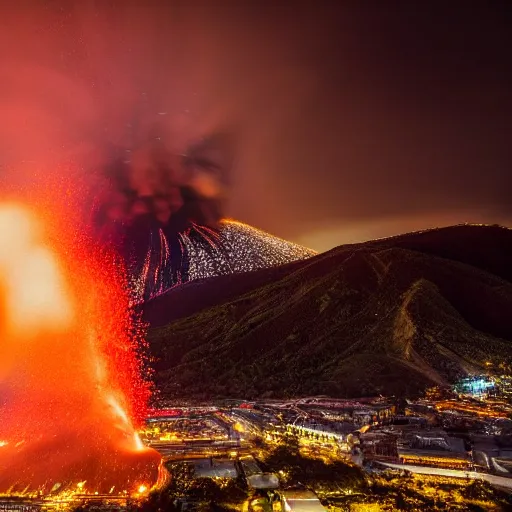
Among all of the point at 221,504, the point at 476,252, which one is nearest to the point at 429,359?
the point at 221,504

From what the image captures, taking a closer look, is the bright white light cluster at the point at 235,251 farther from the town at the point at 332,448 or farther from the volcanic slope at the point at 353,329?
the town at the point at 332,448

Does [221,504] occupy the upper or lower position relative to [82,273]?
lower

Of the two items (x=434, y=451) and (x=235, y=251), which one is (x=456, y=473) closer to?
(x=434, y=451)

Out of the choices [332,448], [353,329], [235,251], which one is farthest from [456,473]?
[235,251]

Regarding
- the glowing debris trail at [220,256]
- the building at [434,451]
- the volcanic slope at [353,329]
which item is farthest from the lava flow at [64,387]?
the glowing debris trail at [220,256]

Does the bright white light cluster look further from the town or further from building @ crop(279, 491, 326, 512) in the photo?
building @ crop(279, 491, 326, 512)

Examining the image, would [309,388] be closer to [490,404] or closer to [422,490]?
[490,404]

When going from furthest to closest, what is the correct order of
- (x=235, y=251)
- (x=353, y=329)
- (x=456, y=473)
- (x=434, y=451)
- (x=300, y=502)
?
(x=235, y=251) < (x=353, y=329) < (x=434, y=451) < (x=456, y=473) < (x=300, y=502)
